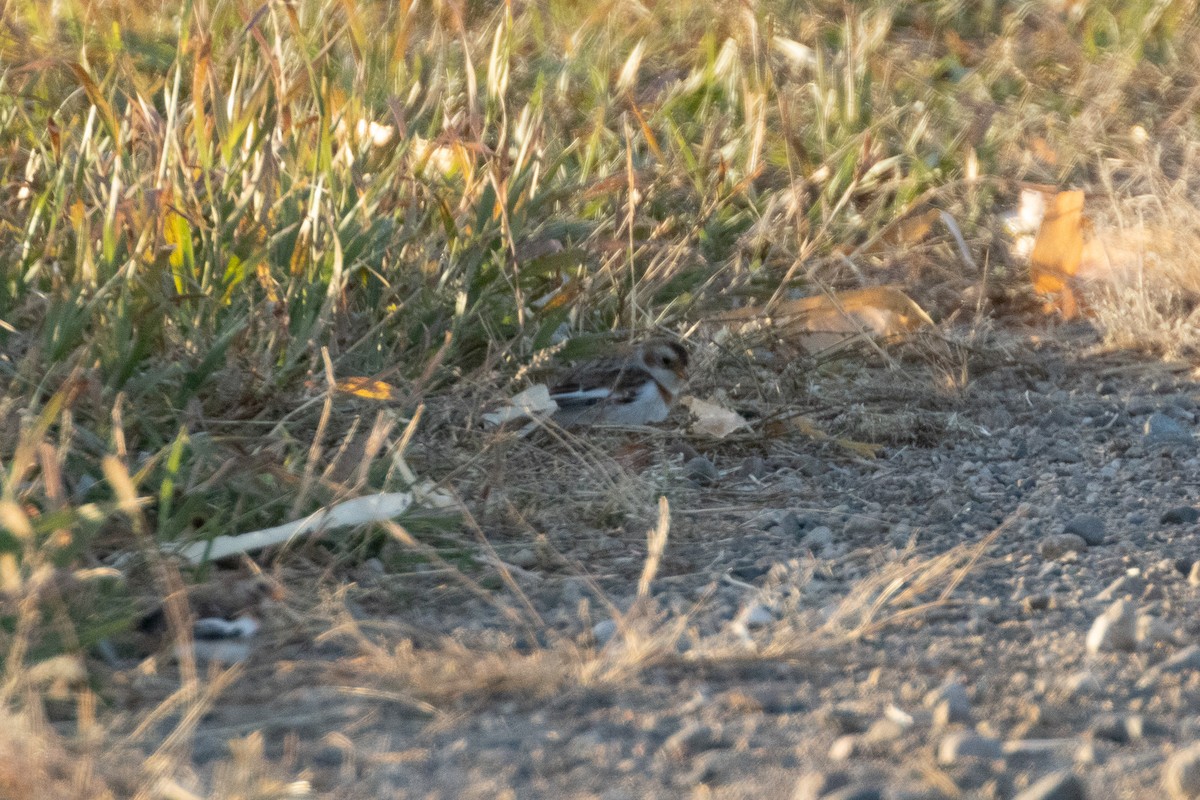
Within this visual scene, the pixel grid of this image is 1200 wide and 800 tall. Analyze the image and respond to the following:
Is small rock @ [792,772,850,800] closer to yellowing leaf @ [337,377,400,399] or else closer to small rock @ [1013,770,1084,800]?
small rock @ [1013,770,1084,800]

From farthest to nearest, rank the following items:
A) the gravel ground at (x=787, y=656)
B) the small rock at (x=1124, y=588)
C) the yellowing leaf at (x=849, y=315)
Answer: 1. the yellowing leaf at (x=849, y=315)
2. the small rock at (x=1124, y=588)
3. the gravel ground at (x=787, y=656)

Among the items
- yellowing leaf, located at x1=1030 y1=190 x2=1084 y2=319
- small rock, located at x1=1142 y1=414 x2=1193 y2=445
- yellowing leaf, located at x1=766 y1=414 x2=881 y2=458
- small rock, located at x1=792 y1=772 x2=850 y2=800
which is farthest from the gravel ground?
yellowing leaf, located at x1=1030 y1=190 x2=1084 y2=319

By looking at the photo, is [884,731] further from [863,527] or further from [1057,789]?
[863,527]

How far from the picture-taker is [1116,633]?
7.41 feet

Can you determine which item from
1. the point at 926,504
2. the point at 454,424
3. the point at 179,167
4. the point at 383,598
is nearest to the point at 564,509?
the point at 454,424

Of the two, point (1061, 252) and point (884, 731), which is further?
point (1061, 252)

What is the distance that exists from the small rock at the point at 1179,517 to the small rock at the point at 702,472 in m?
0.98

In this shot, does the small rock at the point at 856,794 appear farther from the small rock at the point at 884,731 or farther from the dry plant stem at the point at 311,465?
the dry plant stem at the point at 311,465

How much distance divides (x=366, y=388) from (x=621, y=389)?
0.95 metres

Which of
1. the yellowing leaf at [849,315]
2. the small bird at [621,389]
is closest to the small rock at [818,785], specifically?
the small bird at [621,389]

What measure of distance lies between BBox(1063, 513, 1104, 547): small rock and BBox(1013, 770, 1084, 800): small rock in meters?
1.23

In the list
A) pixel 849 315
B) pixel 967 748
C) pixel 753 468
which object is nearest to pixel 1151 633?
pixel 967 748

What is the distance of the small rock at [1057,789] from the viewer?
1.71 meters

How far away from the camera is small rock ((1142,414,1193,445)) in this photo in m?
3.71
